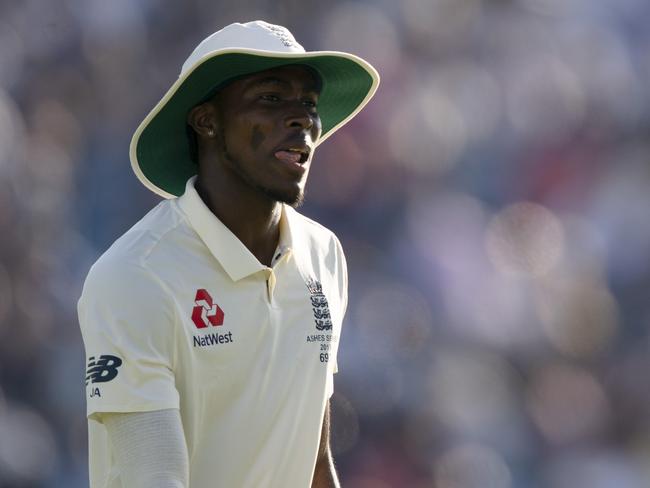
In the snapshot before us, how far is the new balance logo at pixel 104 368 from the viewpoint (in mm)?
2275

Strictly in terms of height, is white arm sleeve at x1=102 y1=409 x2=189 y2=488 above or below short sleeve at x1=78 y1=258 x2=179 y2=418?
below

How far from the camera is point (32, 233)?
5.27m

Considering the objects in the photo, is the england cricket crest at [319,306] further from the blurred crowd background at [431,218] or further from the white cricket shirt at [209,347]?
the blurred crowd background at [431,218]

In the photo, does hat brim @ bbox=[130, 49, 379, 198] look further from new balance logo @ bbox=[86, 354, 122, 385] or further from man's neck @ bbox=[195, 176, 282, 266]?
new balance logo @ bbox=[86, 354, 122, 385]

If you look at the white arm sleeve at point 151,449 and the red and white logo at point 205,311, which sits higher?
the red and white logo at point 205,311

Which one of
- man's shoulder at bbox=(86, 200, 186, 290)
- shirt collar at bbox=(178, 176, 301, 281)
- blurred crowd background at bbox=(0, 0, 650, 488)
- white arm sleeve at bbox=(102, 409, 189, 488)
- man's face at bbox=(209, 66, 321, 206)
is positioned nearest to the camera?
white arm sleeve at bbox=(102, 409, 189, 488)

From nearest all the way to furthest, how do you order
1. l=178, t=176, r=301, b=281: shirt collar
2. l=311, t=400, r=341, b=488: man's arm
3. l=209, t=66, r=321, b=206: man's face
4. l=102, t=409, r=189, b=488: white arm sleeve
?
l=102, t=409, r=189, b=488: white arm sleeve, l=178, t=176, r=301, b=281: shirt collar, l=209, t=66, r=321, b=206: man's face, l=311, t=400, r=341, b=488: man's arm

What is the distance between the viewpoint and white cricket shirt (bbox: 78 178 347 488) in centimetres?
229

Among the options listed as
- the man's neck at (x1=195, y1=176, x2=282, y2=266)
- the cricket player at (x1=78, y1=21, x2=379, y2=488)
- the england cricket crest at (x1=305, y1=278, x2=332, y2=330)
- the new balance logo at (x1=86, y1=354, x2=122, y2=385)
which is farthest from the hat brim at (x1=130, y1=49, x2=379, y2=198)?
the new balance logo at (x1=86, y1=354, x2=122, y2=385)

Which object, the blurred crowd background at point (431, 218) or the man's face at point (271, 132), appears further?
the blurred crowd background at point (431, 218)

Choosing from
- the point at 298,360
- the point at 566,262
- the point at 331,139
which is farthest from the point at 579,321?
the point at 298,360

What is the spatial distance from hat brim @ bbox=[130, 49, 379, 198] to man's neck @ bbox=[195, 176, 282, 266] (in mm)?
184

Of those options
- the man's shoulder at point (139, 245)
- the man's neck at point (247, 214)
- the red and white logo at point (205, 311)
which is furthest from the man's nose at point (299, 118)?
the red and white logo at point (205, 311)

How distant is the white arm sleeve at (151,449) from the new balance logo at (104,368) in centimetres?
7
